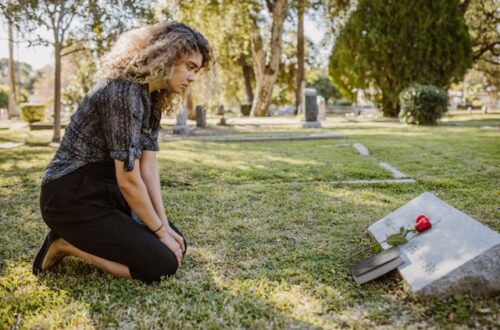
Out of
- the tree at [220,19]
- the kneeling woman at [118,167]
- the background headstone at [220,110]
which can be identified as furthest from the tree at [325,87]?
the kneeling woman at [118,167]

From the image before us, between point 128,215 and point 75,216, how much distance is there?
363 mm

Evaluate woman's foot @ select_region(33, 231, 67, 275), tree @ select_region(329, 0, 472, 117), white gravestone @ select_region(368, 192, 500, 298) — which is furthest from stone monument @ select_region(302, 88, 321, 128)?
woman's foot @ select_region(33, 231, 67, 275)

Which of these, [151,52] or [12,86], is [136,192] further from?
[12,86]

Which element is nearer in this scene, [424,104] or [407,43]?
[424,104]

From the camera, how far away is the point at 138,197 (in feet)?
8.57

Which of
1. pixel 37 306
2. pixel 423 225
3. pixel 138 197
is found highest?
pixel 138 197

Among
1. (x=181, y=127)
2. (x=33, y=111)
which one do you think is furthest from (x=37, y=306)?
(x=33, y=111)

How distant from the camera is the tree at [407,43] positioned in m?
18.9

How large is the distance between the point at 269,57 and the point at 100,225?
22376mm

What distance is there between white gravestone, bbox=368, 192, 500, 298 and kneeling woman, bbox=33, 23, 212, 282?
1.46 m

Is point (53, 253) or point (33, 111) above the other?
point (33, 111)

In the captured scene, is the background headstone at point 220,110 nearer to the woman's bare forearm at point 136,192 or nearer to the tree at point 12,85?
the tree at point 12,85

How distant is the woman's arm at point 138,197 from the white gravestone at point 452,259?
1.46m

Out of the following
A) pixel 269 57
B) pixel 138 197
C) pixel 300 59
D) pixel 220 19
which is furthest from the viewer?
pixel 300 59
